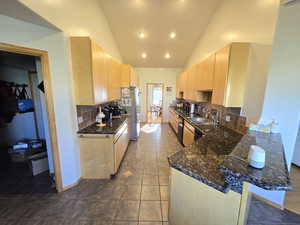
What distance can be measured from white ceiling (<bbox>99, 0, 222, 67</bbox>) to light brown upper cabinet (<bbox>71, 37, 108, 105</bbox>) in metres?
2.02

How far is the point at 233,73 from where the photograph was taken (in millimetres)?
1997

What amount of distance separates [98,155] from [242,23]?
359 centimetres

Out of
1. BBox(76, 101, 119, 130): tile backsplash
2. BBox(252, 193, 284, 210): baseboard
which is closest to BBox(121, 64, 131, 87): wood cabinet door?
BBox(76, 101, 119, 130): tile backsplash

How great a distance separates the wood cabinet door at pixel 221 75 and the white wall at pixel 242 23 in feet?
1.66

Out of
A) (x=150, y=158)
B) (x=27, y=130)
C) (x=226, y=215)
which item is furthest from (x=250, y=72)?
(x=27, y=130)

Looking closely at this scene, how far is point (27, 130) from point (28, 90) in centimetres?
103

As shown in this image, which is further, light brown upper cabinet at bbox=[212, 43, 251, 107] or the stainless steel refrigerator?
the stainless steel refrigerator

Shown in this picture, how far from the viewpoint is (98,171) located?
251 centimetres

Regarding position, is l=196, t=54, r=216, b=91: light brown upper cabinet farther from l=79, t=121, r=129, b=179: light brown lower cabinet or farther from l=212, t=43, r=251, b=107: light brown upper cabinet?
l=79, t=121, r=129, b=179: light brown lower cabinet

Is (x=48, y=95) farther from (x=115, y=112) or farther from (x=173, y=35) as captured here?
(x=173, y=35)

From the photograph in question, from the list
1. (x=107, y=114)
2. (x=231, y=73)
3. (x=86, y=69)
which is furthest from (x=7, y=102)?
(x=231, y=73)

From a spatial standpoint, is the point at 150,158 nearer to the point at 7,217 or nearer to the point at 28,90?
the point at 7,217

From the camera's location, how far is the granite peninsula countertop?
81 centimetres

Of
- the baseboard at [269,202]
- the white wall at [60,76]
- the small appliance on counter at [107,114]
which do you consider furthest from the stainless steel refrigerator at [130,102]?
the baseboard at [269,202]
